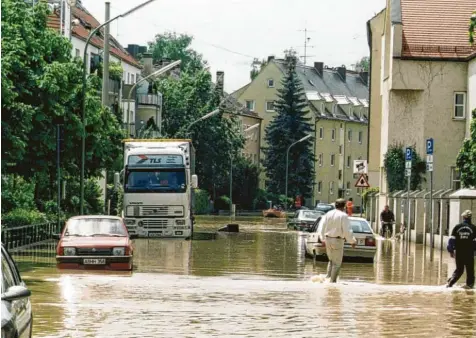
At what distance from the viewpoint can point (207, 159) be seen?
111625mm

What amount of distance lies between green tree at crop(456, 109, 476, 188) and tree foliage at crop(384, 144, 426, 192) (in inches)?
411

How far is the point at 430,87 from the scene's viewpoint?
61.0 metres

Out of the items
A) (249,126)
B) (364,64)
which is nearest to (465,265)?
(249,126)

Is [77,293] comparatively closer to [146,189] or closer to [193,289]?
[193,289]

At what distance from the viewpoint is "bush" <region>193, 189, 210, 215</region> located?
104 m

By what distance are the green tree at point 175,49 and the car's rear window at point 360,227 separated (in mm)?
115701

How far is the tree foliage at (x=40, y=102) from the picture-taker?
31.7 metres

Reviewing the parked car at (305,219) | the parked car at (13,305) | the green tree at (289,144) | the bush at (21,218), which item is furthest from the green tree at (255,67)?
the parked car at (13,305)

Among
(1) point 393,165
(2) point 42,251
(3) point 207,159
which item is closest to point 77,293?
(2) point 42,251

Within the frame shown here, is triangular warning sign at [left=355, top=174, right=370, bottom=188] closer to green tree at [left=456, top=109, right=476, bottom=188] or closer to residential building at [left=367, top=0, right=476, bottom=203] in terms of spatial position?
green tree at [left=456, top=109, right=476, bottom=188]

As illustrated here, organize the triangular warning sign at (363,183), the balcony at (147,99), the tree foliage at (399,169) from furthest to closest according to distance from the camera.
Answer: the balcony at (147,99) → the tree foliage at (399,169) → the triangular warning sign at (363,183)

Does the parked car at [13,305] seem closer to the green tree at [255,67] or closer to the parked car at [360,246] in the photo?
the parked car at [360,246]

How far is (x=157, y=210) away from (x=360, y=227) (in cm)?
1260

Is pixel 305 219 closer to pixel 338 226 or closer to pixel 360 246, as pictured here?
pixel 360 246
